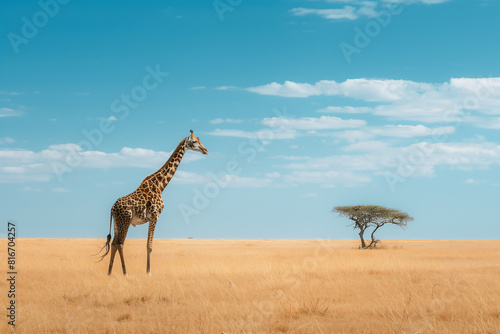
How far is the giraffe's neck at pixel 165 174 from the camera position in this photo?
16.0 metres

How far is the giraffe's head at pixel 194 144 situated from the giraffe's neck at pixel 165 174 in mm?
193

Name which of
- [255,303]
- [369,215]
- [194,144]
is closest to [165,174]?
[194,144]

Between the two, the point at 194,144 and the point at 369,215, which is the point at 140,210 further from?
the point at 369,215

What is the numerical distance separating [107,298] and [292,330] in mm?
5272

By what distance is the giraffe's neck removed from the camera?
16.0m

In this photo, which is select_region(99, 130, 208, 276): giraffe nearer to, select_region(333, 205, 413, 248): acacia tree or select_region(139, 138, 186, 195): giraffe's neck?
select_region(139, 138, 186, 195): giraffe's neck

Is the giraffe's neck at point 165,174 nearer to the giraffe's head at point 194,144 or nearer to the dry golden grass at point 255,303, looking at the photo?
the giraffe's head at point 194,144

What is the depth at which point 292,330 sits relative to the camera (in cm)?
789

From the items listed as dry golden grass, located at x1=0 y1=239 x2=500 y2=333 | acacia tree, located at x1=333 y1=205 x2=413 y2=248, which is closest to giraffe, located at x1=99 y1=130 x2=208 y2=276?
dry golden grass, located at x1=0 y1=239 x2=500 y2=333

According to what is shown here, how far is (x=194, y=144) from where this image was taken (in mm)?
16281

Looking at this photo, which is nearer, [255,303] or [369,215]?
[255,303]

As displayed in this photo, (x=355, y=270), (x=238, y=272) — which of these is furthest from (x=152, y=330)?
(x=355, y=270)

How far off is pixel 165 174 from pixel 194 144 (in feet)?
4.76

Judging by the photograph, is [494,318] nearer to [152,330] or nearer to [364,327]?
[364,327]
